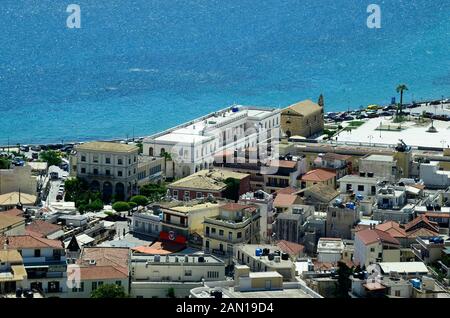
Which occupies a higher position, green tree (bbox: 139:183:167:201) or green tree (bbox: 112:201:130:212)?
green tree (bbox: 139:183:167:201)

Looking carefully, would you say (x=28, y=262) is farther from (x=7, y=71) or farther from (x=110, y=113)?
(x=7, y=71)

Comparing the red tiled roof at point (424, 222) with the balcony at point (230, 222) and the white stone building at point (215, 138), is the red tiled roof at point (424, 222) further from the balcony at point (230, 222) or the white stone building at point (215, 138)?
the white stone building at point (215, 138)

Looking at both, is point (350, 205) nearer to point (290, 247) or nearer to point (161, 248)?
point (290, 247)

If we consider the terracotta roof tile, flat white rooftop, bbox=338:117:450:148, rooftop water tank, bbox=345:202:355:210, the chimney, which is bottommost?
the terracotta roof tile

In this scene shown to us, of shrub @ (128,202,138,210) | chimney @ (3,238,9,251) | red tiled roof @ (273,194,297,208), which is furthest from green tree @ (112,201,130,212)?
chimney @ (3,238,9,251)

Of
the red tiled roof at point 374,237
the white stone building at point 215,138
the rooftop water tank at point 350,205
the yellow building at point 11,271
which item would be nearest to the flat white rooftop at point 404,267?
the red tiled roof at point 374,237

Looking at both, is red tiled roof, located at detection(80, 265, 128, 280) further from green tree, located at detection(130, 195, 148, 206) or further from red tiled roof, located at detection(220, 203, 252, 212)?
green tree, located at detection(130, 195, 148, 206)

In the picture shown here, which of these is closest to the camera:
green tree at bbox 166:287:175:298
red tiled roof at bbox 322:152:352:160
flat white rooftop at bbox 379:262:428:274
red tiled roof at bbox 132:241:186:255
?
green tree at bbox 166:287:175:298

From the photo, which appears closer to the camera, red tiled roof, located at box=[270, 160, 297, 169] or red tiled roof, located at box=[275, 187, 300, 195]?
red tiled roof, located at box=[275, 187, 300, 195]
